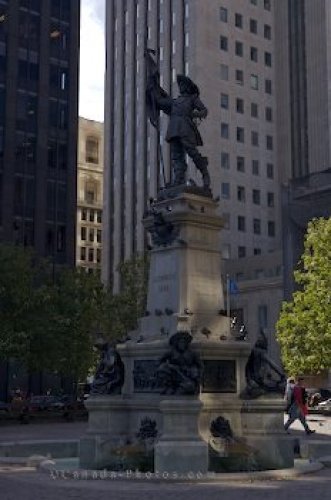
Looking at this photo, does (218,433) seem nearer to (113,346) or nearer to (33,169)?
(113,346)

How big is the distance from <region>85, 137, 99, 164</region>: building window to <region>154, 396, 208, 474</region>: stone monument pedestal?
384 ft

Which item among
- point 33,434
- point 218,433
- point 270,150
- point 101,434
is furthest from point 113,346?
point 270,150

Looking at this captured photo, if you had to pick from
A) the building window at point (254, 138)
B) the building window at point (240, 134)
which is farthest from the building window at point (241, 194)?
the building window at point (254, 138)

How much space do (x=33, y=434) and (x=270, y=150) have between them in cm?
7850

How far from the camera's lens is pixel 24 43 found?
79312mm

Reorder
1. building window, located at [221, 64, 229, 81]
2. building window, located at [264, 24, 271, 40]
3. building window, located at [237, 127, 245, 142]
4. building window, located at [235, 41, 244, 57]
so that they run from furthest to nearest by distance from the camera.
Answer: building window, located at [264, 24, 271, 40] < building window, located at [235, 41, 244, 57] < building window, located at [237, 127, 245, 142] < building window, located at [221, 64, 229, 81]

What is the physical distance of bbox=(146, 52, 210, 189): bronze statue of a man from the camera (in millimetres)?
20922

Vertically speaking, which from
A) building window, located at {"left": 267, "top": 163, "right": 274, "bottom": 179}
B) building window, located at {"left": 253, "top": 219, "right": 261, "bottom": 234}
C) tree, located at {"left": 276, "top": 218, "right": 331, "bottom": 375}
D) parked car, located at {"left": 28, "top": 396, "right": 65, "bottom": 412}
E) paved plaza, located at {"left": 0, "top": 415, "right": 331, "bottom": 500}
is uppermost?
building window, located at {"left": 267, "top": 163, "right": 274, "bottom": 179}

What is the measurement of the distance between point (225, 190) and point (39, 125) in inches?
1141

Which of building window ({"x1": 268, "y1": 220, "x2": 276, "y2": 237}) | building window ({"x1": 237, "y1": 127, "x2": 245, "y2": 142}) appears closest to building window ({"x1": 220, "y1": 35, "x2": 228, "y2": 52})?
building window ({"x1": 237, "y1": 127, "x2": 245, "y2": 142})

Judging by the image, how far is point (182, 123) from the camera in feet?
68.6

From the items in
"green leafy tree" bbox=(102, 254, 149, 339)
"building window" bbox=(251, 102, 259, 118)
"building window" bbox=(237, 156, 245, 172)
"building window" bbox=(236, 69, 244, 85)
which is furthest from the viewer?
"building window" bbox=(251, 102, 259, 118)

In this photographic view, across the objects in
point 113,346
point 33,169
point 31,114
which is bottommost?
point 113,346

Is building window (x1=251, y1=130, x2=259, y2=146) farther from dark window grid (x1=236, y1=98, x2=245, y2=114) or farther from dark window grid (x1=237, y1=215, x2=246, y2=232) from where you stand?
dark window grid (x1=237, y1=215, x2=246, y2=232)
